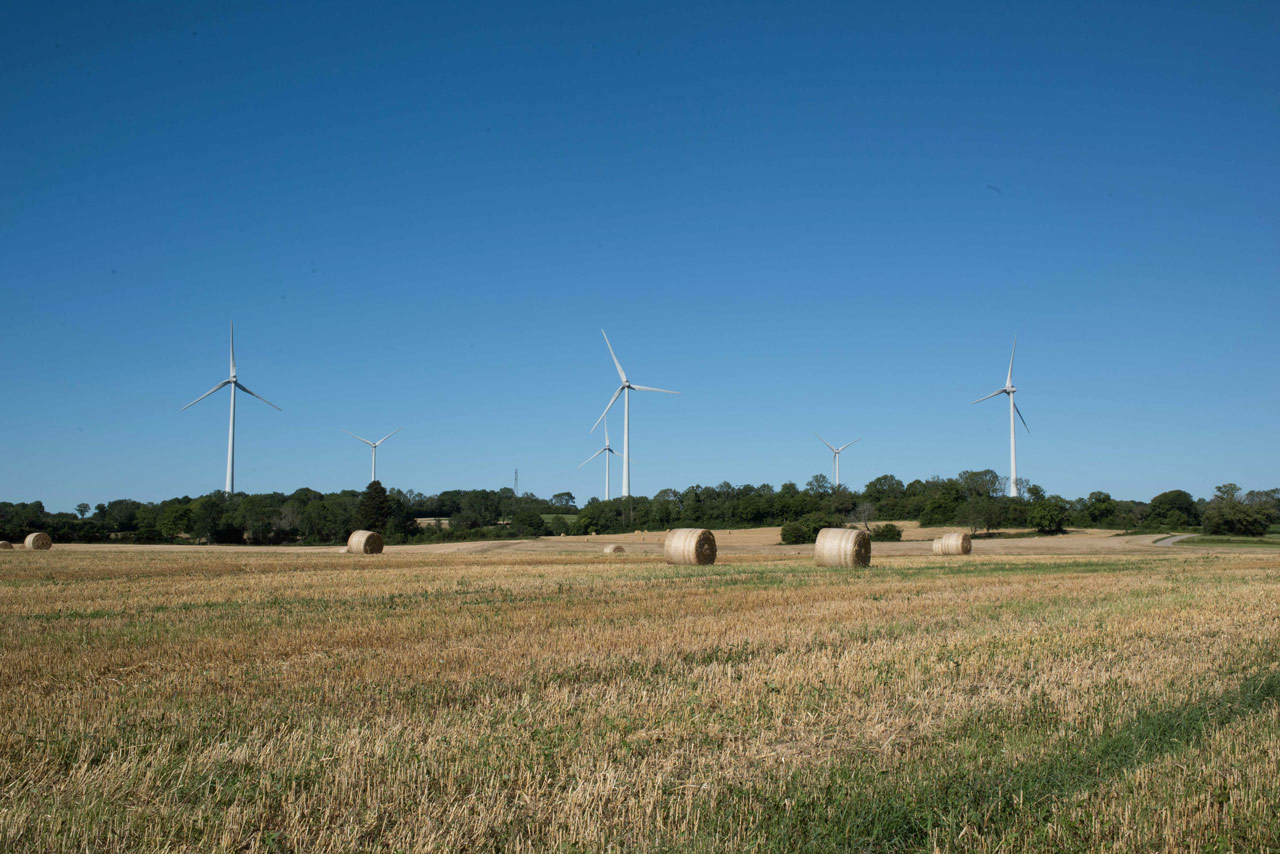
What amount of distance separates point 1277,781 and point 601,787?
175 inches

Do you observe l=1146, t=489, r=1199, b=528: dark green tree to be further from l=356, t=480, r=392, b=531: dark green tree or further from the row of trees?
l=356, t=480, r=392, b=531: dark green tree

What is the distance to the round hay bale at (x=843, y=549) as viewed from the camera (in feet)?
97.6

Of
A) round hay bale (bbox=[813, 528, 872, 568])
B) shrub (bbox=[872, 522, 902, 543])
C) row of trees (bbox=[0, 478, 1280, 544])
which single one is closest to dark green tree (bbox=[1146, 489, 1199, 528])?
row of trees (bbox=[0, 478, 1280, 544])

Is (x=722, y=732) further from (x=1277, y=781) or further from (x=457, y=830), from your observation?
(x=1277, y=781)

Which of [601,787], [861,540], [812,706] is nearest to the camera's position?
[601,787]

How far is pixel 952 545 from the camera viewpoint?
150 ft

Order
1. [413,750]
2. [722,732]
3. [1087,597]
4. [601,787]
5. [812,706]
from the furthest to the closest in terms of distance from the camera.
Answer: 1. [1087,597]
2. [812,706]
3. [722,732]
4. [413,750]
5. [601,787]

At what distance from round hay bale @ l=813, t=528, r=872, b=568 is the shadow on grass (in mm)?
23551

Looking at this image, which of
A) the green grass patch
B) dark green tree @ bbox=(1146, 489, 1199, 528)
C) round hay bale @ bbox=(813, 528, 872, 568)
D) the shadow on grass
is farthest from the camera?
dark green tree @ bbox=(1146, 489, 1199, 528)

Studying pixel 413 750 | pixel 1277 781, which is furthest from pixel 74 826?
pixel 1277 781

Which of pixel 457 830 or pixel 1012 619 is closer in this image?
pixel 457 830

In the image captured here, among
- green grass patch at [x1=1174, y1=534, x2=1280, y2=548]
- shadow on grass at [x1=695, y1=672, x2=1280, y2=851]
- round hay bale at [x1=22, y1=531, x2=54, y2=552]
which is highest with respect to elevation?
shadow on grass at [x1=695, y1=672, x2=1280, y2=851]

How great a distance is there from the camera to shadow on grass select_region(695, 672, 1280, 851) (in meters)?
4.66

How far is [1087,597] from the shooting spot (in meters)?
17.5
